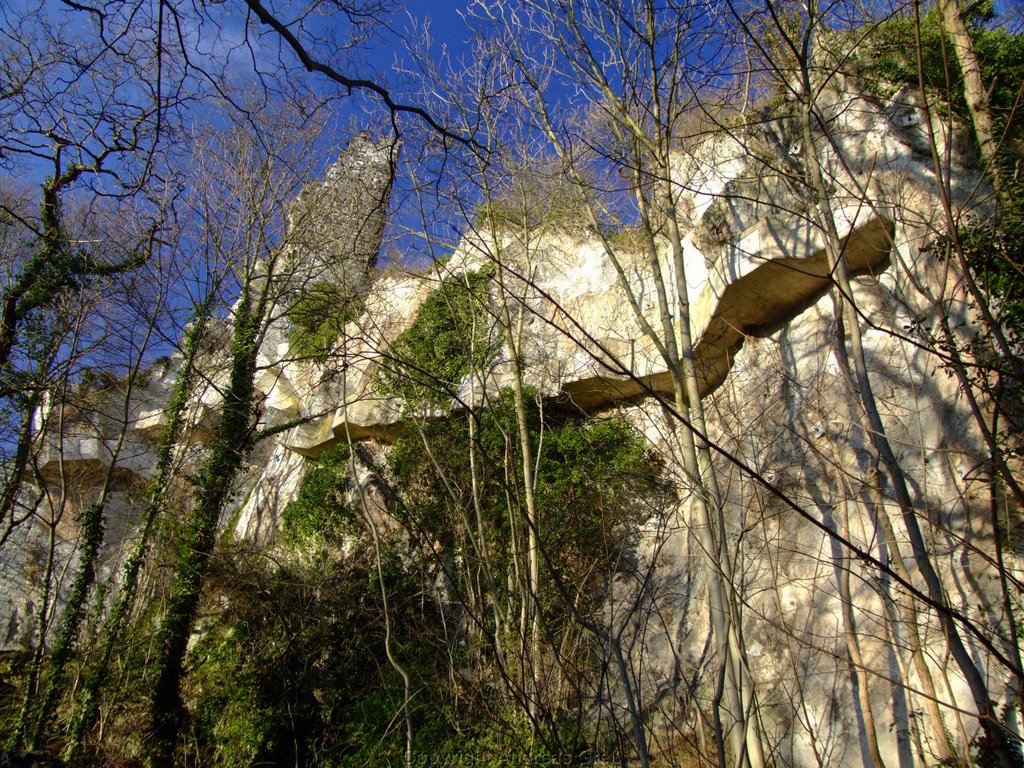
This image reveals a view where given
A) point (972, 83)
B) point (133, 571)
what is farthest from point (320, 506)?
point (972, 83)

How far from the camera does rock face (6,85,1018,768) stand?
4762 mm

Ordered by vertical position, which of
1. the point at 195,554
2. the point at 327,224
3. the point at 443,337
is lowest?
the point at 195,554

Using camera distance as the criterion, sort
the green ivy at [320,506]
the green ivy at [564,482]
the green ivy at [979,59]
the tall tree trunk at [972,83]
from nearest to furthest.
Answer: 1. the tall tree trunk at [972,83]
2. the green ivy at [979,59]
3. the green ivy at [564,482]
4. the green ivy at [320,506]

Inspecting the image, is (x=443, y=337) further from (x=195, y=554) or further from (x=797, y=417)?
(x=797, y=417)

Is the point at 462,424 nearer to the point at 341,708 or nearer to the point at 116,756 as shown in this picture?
the point at 341,708

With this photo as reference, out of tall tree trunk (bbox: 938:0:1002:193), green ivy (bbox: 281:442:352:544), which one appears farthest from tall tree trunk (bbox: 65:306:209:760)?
tall tree trunk (bbox: 938:0:1002:193)

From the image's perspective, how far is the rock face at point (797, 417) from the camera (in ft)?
15.6

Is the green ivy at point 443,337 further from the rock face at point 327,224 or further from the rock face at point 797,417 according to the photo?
the rock face at point 327,224

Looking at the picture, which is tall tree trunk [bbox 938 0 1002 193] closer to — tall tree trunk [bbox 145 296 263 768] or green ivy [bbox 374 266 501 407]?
green ivy [bbox 374 266 501 407]

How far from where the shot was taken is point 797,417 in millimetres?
6535

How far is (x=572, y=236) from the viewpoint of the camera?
10.0m

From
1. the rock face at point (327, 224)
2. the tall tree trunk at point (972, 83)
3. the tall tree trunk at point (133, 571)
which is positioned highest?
the rock face at point (327, 224)

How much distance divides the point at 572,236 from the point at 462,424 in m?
3.81

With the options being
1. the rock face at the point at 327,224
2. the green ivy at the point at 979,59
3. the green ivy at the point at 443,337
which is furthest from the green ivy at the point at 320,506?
the green ivy at the point at 979,59
